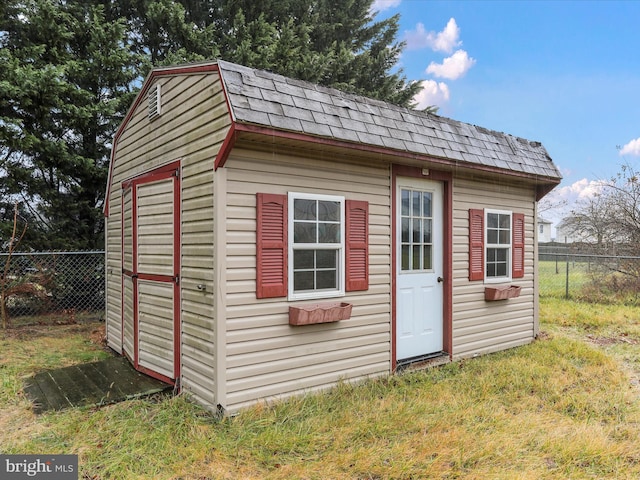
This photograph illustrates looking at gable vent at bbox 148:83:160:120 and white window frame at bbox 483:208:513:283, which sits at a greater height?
gable vent at bbox 148:83:160:120

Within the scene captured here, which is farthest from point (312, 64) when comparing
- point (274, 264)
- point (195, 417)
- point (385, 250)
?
point (195, 417)

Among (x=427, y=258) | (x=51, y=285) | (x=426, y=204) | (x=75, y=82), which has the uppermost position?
(x=75, y=82)

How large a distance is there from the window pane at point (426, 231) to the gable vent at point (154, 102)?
10.6ft

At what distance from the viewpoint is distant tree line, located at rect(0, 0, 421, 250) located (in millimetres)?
6773

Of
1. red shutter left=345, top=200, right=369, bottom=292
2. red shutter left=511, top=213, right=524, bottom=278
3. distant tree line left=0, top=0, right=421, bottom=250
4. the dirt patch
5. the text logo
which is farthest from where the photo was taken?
distant tree line left=0, top=0, right=421, bottom=250

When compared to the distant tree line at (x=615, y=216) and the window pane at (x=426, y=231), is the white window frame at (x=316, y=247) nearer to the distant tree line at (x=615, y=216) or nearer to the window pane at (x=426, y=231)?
the window pane at (x=426, y=231)

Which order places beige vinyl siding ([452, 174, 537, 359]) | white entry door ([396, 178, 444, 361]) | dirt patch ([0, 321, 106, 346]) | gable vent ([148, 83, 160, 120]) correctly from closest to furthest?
1. gable vent ([148, 83, 160, 120])
2. white entry door ([396, 178, 444, 361])
3. beige vinyl siding ([452, 174, 537, 359])
4. dirt patch ([0, 321, 106, 346])

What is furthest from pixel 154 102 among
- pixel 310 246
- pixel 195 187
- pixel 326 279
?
pixel 326 279

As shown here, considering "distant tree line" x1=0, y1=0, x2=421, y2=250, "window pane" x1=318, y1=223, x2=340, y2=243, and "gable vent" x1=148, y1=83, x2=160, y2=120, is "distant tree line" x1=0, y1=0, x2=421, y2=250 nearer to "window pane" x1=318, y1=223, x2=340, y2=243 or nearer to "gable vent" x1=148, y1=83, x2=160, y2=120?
"gable vent" x1=148, y1=83, x2=160, y2=120

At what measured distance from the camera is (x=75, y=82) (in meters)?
8.03

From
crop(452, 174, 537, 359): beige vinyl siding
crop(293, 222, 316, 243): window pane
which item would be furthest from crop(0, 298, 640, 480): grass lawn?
crop(293, 222, 316, 243): window pane

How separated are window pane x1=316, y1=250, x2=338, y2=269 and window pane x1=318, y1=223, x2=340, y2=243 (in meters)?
0.11

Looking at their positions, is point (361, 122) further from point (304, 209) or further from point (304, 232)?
point (304, 232)

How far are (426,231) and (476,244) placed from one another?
2.75 ft
